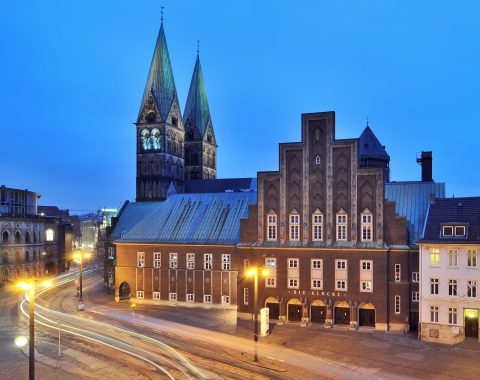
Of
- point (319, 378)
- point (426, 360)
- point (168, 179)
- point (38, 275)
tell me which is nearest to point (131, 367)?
point (319, 378)

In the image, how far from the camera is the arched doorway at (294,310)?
48.5m

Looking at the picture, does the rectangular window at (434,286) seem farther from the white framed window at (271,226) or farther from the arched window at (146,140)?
the arched window at (146,140)

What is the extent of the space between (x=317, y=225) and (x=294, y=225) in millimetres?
2470

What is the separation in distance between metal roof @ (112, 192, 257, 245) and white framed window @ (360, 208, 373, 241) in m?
15.8

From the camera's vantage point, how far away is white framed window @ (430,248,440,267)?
4241 centimetres

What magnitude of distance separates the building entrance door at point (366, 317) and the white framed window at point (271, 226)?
11.6 metres

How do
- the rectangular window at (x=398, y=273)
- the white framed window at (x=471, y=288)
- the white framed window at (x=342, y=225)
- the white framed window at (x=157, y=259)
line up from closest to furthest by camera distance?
1. the white framed window at (x=471, y=288)
2. the rectangular window at (x=398, y=273)
3. the white framed window at (x=342, y=225)
4. the white framed window at (x=157, y=259)

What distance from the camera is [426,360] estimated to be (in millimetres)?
35875

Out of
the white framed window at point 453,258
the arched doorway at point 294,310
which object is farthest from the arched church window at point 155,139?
the white framed window at point 453,258

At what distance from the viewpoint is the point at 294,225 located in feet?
162

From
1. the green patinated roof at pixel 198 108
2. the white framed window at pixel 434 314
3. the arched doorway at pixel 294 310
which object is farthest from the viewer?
the green patinated roof at pixel 198 108

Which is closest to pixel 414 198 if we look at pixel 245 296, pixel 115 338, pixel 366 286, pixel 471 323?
pixel 366 286

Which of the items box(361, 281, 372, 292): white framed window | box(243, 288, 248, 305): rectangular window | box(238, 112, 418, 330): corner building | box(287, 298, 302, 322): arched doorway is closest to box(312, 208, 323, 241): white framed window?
box(238, 112, 418, 330): corner building

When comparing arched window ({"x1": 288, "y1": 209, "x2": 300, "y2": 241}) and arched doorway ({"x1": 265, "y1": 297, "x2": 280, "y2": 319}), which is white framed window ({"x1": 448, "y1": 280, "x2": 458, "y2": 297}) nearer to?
arched window ({"x1": 288, "y1": 209, "x2": 300, "y2": 241})
